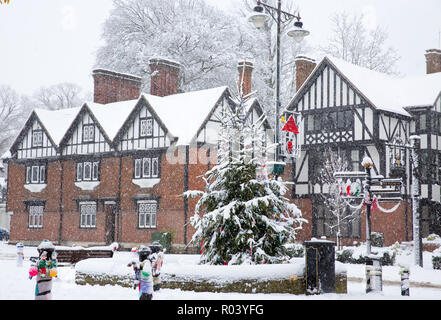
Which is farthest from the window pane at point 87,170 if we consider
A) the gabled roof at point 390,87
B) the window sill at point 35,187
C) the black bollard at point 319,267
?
the black bollard at point 319,267

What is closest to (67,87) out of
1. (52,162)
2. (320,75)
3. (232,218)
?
(52,162)

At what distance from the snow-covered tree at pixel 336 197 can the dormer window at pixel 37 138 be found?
59.1ft

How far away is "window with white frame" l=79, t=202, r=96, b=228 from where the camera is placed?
36.4 m

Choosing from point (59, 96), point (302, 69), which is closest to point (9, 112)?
point (59, 96)

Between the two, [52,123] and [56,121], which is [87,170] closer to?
[52,123]

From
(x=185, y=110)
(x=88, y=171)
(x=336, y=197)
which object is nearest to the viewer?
(x=336, y=197)

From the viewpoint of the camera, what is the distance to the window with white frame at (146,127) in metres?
33.6

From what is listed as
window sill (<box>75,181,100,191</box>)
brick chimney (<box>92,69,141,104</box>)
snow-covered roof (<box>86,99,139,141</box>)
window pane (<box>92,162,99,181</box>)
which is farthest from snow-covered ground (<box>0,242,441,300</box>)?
brick chimney (<box>92,69,141,104</box>)

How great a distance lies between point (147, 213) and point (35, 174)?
10.0 meters

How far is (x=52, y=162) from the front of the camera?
38750 millimetres

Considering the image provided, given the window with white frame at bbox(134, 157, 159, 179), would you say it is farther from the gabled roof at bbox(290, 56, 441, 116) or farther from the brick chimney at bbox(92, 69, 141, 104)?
the gabled roof at bbox(290, 56, 441, 116)

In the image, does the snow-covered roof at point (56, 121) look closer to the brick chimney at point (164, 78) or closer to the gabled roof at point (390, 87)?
the brick chimney at point (164, 78)

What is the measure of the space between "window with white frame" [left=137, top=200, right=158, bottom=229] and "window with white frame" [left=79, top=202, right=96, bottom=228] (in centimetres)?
379

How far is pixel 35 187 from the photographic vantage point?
3916cm
